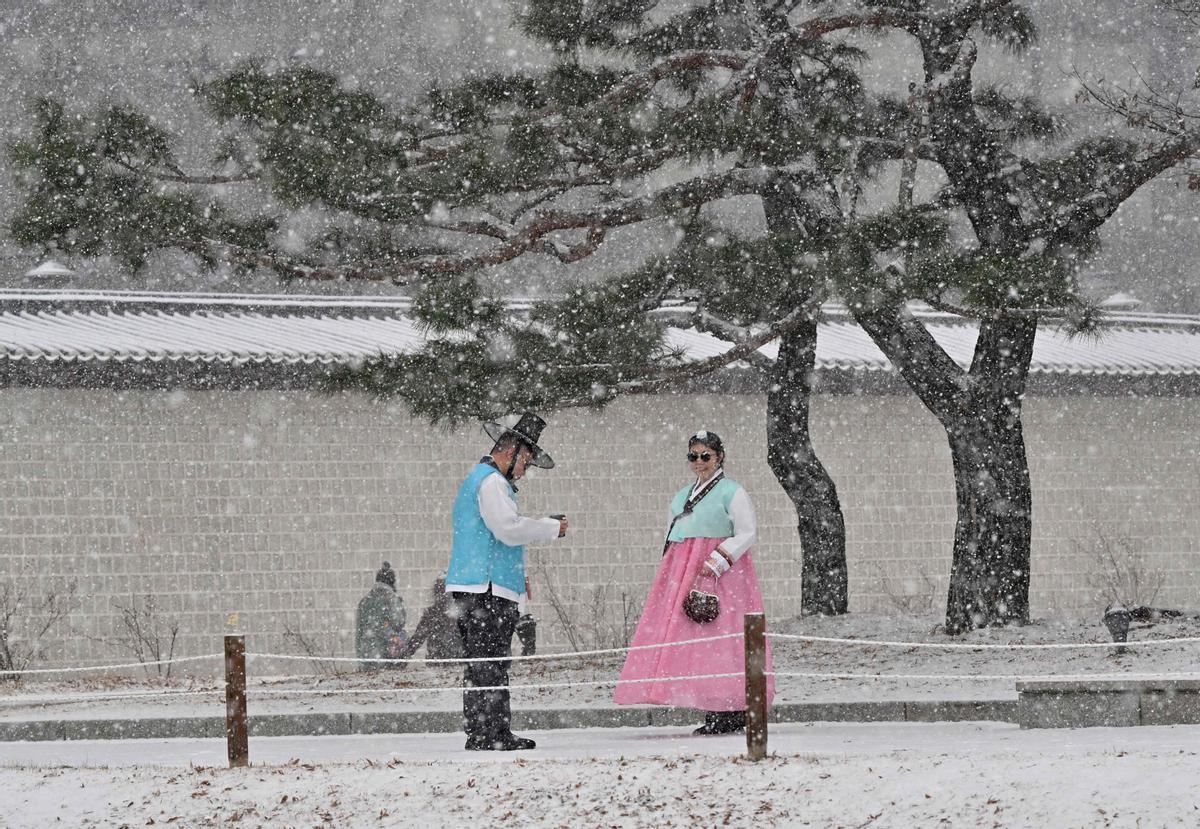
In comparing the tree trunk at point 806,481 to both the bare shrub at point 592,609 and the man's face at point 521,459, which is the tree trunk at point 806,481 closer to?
the bare shrub at point 592,609

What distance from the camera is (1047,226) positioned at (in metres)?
14.4

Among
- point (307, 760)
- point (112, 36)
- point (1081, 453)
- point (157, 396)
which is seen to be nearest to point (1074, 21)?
point (1081, 453)

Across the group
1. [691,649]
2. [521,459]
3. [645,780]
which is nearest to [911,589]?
[691,649]

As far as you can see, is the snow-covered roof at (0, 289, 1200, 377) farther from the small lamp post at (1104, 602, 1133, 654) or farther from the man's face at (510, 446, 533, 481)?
the man's face at (510, 446, 533, 481)

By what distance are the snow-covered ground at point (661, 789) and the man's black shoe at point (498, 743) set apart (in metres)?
0.17

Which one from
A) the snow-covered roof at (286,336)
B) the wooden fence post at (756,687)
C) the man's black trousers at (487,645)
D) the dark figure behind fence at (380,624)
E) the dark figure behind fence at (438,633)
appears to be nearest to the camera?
the wooden fence post at (756,687)

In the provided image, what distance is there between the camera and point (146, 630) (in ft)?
56.9

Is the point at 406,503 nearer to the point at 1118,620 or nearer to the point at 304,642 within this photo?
the point at 304,642

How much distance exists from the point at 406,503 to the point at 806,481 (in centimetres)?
431

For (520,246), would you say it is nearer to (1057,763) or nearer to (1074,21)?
(1057,763)

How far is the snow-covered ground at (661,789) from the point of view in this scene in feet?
22.5

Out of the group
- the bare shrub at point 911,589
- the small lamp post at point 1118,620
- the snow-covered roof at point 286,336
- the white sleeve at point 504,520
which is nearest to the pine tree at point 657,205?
the snow-covered roof at point 286,336

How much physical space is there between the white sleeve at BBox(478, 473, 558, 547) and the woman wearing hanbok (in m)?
0.94

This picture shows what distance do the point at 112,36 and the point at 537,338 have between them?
1231 centimetres
